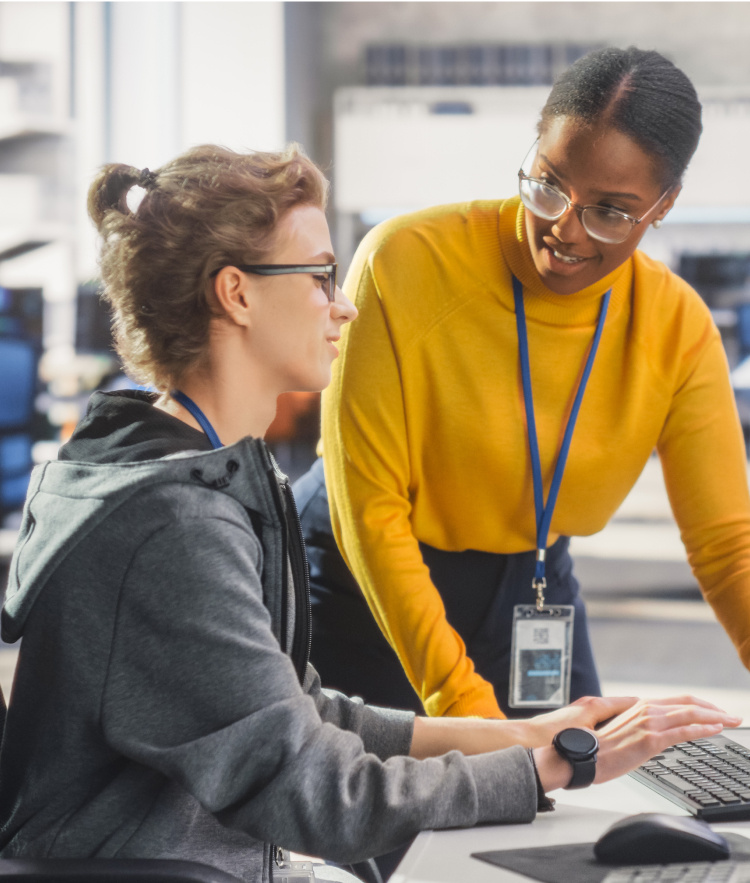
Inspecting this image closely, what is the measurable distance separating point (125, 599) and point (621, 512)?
6192 mm

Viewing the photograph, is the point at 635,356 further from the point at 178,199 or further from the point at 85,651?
the point at 85,651

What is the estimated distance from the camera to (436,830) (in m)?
0.99

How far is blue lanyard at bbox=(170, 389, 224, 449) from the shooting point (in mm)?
1104

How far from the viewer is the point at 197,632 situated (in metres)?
0.90

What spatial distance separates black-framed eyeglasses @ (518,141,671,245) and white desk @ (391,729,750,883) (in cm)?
64

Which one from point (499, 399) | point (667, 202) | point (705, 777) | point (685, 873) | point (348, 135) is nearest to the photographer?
point (685, 873)

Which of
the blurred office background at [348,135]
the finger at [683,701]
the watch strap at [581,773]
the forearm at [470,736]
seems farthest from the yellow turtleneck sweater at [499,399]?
the blurred office background at [348,135]

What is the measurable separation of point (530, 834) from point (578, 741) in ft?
0.32

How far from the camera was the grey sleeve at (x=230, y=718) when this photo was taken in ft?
2.93

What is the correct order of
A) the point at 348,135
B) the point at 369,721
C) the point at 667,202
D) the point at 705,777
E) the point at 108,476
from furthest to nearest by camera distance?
1. the point at 348,135
2. the point at 667,202
3. the point at 369,721
4. the point at 705,777
5. the point at 108,476

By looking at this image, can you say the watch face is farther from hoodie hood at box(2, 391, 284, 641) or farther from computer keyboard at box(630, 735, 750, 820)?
hoodie hood at box(2, 391, 284, 641)

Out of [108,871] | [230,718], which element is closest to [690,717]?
[230,718]

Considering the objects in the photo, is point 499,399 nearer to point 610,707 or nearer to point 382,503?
point 382,503

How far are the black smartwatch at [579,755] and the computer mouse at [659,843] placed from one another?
3.6 inches
